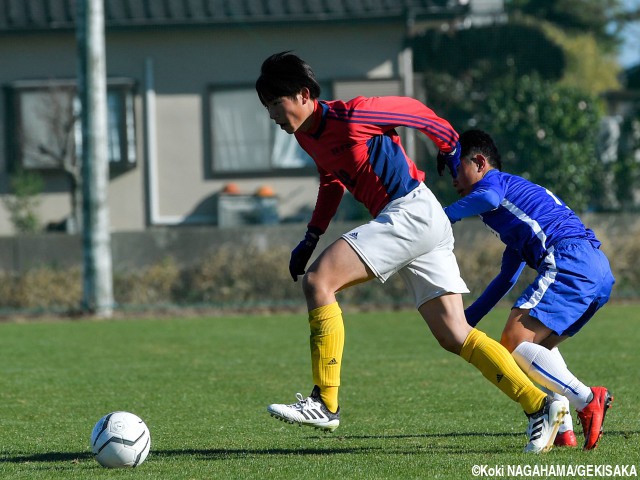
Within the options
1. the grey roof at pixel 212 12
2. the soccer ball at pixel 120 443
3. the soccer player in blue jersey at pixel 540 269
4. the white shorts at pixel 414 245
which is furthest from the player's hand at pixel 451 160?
the grey roof at pixel 212 12

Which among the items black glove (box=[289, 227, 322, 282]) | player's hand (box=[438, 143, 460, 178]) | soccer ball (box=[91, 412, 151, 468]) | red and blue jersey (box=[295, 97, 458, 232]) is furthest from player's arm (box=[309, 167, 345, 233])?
soccer ball (box=[91, 412, 151, 468])

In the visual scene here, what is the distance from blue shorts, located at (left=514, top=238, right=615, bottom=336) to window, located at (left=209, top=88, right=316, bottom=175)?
1222 centimetres

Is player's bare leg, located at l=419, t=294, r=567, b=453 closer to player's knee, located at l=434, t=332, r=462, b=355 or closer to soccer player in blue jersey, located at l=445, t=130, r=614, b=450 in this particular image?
player's knee, located at l=434, t=332, r=462, b=355

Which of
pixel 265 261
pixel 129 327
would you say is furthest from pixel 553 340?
pixel 265 261

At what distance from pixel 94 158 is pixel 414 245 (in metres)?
9.25

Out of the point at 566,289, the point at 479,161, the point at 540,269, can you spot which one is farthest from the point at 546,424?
the point at 479,161

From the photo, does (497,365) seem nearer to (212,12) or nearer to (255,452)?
(255,452)

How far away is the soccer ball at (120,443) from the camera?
18.0 ft

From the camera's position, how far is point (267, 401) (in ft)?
25.8

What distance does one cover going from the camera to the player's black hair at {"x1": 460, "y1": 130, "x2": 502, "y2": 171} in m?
6.42

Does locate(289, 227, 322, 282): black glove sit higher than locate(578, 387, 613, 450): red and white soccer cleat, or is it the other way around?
locate(289, 227, 322, 282): black glove

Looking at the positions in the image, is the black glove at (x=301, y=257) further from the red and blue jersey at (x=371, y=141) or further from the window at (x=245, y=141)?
the window at (x=245, y=141)

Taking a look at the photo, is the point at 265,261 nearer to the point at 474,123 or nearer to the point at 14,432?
the point at 474,123

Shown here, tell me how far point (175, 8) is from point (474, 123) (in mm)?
4969
